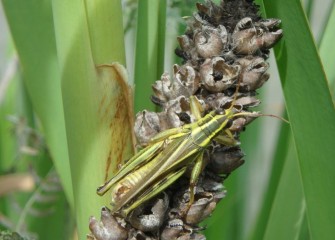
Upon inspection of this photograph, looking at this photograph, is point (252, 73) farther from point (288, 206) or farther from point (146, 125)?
point (288, 206)

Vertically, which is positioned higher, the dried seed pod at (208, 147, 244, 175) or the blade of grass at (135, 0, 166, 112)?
the blade of grass at (135, 0, 166, 112)

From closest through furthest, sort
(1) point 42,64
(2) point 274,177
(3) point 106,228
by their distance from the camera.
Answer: (3) point 106,228 < (1) point 42,64 < (2) point 274,177

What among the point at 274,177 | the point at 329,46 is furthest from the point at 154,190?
the point at 274,177

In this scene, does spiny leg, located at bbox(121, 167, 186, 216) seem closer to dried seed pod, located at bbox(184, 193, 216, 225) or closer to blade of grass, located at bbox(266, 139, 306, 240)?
dried seed pod, located at bbox(184, 193, 216, 225)

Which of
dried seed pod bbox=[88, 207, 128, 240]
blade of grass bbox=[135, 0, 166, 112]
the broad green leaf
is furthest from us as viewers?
the broad green leaf

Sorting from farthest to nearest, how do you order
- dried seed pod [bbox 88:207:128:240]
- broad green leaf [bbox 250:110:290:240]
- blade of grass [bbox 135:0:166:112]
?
1. broad green leaf [bbox 250:110:290:240]
2. blade of grass [bbox 135:0:166:112]
3. dried seed pod [bbox 88:207:128:240]

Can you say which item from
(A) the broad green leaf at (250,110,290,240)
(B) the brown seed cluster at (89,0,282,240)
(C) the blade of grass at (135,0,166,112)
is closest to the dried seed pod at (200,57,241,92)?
(B) the brown seed cluster at (89,0,282,240)

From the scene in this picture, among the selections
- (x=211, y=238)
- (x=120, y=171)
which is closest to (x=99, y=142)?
(x=120, y=171)
